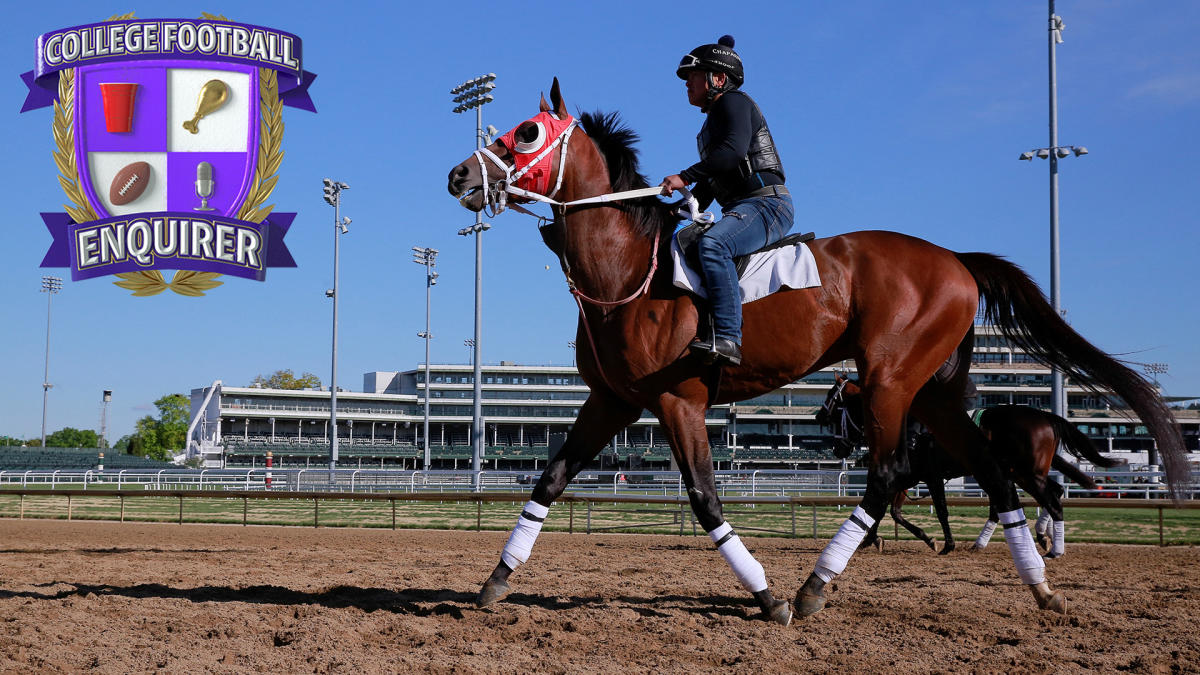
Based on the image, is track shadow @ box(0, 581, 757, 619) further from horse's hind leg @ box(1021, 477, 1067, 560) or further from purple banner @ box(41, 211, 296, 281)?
purple banner @ box(41, 211, 296, 281)

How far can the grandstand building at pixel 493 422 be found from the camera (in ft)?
233

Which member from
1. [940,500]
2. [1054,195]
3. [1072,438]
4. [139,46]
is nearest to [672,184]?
[940,500]

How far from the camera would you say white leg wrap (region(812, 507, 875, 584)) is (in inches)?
204

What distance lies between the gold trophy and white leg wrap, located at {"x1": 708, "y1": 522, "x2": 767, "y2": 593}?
1658 cm

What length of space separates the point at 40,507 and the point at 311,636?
25.6 m

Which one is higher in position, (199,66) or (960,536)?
(199,66)

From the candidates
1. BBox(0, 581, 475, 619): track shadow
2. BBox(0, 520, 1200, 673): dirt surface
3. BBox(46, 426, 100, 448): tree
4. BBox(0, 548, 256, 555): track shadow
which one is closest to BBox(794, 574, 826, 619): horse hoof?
BBox(0, 520, 1200, 673): dirt surface

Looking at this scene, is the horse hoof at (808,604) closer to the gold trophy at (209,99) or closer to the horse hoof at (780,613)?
the horse hoof at (780,613)

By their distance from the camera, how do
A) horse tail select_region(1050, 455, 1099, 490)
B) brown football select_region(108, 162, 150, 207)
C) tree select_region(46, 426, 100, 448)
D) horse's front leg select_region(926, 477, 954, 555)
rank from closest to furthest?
horse's front leg select_region(926, 477, 954, 555) → horse tail select_region(1050, 455, 1099, 490) → brown football select_region(108, 162, 150, 207) → tree select_region(46, 426, 100, 448)

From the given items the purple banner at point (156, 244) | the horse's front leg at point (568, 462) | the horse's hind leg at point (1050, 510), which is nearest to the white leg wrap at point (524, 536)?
the horse's front leg at point (568, 462)

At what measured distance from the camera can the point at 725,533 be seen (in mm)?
5105

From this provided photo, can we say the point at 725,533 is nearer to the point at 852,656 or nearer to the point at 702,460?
the point at 702,460

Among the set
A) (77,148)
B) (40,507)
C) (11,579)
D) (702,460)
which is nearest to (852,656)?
(702,460)

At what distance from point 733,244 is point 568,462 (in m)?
1.62
